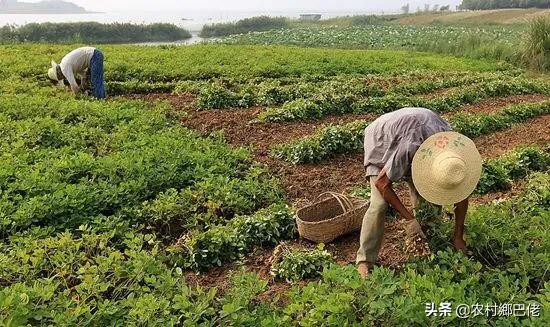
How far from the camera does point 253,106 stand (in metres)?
10.4

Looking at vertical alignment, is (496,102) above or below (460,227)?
below

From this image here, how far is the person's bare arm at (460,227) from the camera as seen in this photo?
12.1 ft

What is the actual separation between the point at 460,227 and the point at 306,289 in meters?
1.29

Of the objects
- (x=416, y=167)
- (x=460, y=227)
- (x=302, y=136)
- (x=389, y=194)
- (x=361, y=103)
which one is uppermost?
(x=416, y=167)

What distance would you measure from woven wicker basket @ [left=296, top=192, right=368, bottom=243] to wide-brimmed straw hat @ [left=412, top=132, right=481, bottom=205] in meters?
1.47

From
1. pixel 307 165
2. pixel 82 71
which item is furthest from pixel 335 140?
pixel 82 71

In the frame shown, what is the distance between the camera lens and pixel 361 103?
10047 millimetres

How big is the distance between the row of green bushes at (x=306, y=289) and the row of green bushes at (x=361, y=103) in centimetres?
519

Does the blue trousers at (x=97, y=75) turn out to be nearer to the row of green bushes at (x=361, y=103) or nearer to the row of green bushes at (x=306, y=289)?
the row of green bushes at (x=361, y=103)

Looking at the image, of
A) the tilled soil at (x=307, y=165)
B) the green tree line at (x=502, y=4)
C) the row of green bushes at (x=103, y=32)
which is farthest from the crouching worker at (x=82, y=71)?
the green tree line at (x=502, y=4)

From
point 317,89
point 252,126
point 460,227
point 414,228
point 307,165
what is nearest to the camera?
point 414,228

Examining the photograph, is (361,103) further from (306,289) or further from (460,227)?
(306,289)

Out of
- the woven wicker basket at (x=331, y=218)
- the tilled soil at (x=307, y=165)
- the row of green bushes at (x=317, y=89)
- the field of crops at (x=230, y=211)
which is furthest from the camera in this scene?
the row of green bushes at (x=317, y=89)

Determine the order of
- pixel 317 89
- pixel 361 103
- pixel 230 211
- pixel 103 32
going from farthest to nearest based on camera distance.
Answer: pixel 103 32 → pixel 317 89 → pixel 361 103 → pixel 230 211
